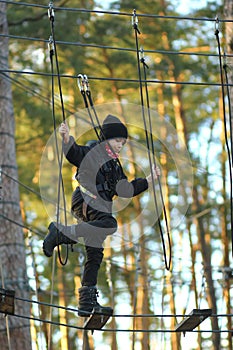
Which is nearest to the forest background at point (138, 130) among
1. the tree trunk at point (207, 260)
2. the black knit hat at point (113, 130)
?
the tree trunk at point (207, 260)

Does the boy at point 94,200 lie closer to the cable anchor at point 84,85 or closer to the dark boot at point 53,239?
the dark boot at point 53,239

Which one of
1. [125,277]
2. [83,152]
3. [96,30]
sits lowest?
[83,152]

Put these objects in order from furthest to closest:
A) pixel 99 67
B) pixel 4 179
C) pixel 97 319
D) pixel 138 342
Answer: pixel 138 342, pixel 99 67, pixel 4 179, pixel 97 319

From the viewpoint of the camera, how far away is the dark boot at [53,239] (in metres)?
4.71

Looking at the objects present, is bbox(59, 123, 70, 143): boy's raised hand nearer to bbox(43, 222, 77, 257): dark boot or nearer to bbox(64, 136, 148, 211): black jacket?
bbox(64, 136, 148, 211): black jacket

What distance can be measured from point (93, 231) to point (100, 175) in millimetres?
316

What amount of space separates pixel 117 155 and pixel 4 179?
102 inches

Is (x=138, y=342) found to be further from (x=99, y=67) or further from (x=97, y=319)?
(x=97, y=319)

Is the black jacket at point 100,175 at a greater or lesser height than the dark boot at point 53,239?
greater

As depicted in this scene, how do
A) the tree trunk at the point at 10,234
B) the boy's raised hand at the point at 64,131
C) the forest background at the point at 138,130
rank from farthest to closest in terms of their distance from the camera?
the forest background at the point at 138,130 < the tree trunk at the point at 10,234 < the boy's raised hand at the point at 64,131

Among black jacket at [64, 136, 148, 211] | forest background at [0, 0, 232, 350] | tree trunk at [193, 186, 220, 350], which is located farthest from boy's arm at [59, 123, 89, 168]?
tree trunk at [193, 186, 220, 350]

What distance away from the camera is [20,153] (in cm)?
1230

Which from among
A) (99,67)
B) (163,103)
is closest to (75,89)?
(99,67)

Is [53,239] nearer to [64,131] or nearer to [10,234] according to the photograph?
[64,131]
